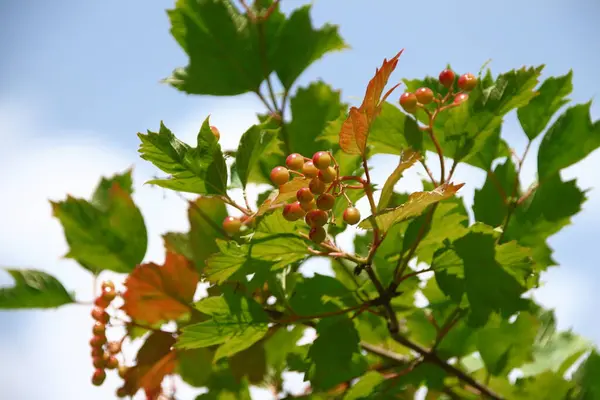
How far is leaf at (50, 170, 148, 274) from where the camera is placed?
1.47 m

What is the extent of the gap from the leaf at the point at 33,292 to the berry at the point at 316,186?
0.91 meters

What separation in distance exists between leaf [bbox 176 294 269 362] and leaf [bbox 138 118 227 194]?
22cm

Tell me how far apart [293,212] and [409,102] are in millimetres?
346

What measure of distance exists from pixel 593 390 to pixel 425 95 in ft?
2.60

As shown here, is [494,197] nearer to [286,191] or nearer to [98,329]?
[286,191]

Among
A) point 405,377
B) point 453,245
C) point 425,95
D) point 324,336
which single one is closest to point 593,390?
point 405,377

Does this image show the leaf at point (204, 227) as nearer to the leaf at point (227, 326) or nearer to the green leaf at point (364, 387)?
the leaf at point (227, 326)

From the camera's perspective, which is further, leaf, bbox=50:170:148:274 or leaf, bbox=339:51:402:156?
Result: leaf, bbox=50:170:148:274

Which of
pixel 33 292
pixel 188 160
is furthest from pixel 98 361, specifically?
pixel 188 160

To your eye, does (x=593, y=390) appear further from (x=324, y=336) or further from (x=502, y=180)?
(x=324, y=336)

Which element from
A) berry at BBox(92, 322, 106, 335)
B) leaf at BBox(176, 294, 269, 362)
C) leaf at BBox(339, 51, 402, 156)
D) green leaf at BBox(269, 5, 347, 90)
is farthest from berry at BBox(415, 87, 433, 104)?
berry at BBox(92, 322, 106, 335)

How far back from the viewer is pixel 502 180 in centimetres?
144

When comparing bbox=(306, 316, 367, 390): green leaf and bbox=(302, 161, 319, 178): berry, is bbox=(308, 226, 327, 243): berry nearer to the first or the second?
bbox=(302, 161, 319, 178): berry

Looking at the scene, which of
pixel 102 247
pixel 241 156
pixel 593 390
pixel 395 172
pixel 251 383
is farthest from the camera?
pixel 251 383
